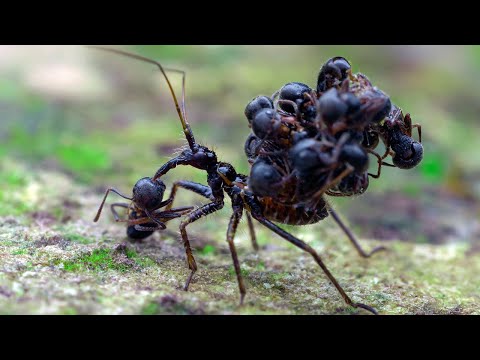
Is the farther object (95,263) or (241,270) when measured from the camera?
(241,270)

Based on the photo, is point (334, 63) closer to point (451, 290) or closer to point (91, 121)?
point (451, 290)

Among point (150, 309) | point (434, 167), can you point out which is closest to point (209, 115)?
point (434, 167)

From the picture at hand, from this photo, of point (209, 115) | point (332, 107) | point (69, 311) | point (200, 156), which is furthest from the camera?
point (209, 115)

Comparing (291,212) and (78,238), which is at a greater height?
(291,212)

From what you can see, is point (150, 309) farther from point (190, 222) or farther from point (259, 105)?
point (259, 105)

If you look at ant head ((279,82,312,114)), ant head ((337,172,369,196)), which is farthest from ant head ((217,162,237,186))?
ant head ((337,172,369,196))

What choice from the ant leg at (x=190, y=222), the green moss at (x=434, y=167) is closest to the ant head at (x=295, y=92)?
the ant leg at (x=190, y=222)

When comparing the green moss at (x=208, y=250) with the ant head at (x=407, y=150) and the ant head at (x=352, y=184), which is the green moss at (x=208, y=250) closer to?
the ant head at (x=352, y=184)

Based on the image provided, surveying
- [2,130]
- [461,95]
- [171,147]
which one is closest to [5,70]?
[2,130]
